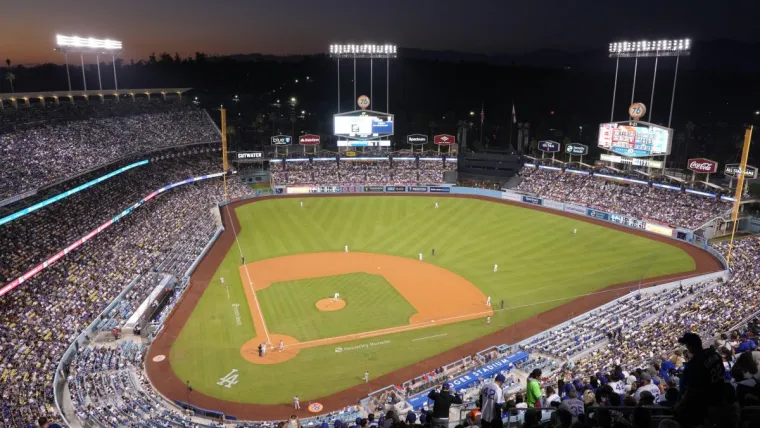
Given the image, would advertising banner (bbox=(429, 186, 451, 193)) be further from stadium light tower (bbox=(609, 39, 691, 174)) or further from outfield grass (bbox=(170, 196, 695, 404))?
stadium light tower (bbox=(609, 39, 691, 174))

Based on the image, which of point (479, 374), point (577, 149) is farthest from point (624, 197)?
point (479, 374)

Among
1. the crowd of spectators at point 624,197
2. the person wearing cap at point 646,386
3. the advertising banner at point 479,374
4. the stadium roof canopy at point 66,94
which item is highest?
the stadium roof canopy at point 66,94

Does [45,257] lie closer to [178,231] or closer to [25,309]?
[25,309]

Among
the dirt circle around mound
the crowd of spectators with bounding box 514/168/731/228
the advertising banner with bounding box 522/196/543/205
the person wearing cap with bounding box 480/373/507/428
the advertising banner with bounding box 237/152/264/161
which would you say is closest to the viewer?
the person wearing cap with bounding box 480/373/507/428

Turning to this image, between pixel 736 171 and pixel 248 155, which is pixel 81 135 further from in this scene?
pixel 736 171

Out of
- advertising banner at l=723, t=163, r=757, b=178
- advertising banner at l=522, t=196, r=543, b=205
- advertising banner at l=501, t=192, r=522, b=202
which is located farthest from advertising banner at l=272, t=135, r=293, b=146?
advertising banner at l=723, t=163, r=757, b=178

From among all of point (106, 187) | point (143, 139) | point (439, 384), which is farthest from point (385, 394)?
point (143, 139)

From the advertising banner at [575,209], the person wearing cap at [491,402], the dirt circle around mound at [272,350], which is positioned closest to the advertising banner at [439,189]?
the advertising banner at [575,209]

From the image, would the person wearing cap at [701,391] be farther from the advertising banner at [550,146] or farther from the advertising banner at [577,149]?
the advertising banner at [550,146]
